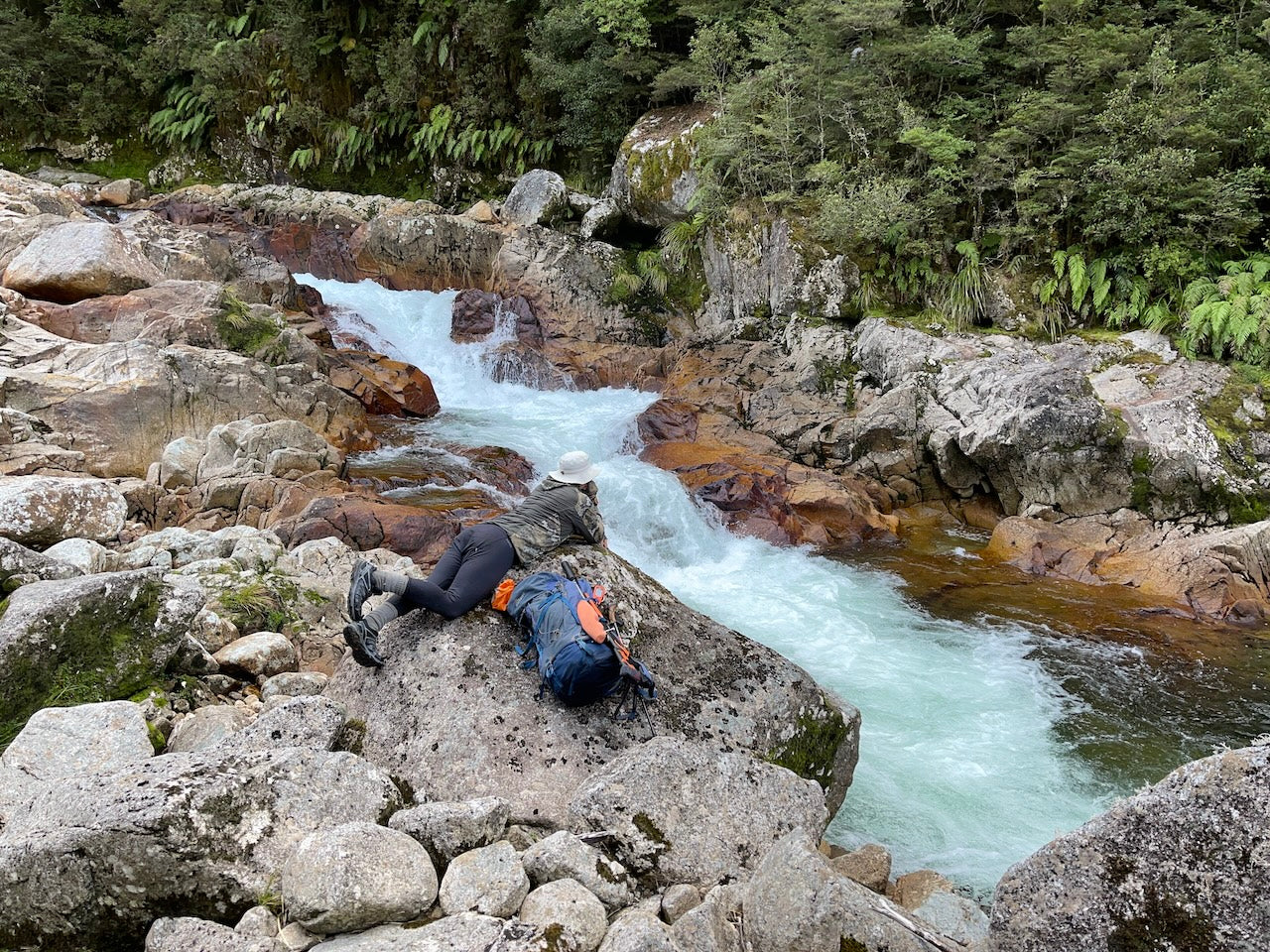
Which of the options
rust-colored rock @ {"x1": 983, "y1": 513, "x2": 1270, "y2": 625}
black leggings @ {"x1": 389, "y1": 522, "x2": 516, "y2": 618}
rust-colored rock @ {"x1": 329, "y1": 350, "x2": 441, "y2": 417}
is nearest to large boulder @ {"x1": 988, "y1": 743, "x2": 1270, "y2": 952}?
black leggings @ {"x1": 389, "y1": 522, "x2": 516, "y2": 618}

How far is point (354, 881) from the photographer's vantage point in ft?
10.4

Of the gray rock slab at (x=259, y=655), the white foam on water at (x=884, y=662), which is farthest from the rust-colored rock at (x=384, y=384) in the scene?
the gray rock slab at (x=259, y=655)

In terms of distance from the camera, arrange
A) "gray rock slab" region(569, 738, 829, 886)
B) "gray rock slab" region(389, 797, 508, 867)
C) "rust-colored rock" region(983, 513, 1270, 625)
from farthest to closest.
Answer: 1. "rust-colored rock" region(983, 513, 1270, 625)
2. "gray rock slab" region(569, 738, 829, 886)
3. "gray rock slab" region(389, 797, 508, 867)

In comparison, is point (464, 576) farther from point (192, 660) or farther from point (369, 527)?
point (369, 527)

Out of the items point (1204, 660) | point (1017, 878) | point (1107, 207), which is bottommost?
point (1204, 660)

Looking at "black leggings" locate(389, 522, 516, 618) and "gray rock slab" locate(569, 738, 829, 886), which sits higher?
"black leggings" locate(389, 522, 516, 618)

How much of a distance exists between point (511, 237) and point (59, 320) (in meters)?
11.0

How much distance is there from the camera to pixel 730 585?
11.3 metres

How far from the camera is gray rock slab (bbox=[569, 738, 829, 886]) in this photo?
382 centimetres

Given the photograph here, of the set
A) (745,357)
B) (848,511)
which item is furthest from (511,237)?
(848,511)

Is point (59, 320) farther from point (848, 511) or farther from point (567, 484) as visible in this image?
point (848, 511)

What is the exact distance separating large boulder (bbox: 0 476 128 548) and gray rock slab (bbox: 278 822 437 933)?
570cm

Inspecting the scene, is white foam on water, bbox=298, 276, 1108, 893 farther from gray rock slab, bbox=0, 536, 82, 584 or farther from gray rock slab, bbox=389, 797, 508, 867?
gray rock slab, bbox=0, 536, 82, 584

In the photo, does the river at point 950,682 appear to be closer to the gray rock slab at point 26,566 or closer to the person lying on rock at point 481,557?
the person lying on rock at point 481,557
